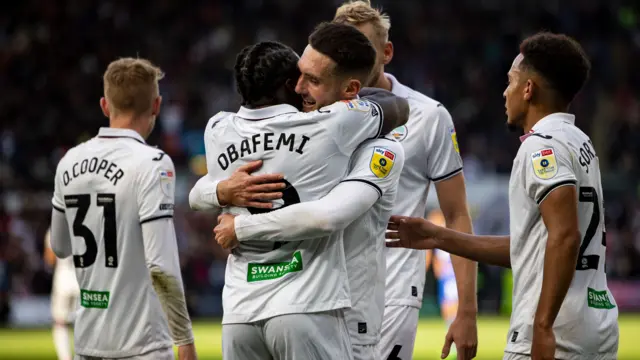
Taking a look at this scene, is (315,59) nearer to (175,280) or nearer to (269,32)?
(175,280)

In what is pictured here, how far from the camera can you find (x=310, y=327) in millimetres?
3766

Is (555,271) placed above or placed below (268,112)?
Answer: below

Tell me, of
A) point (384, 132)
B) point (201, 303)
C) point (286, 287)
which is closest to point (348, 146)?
point (384, 132)

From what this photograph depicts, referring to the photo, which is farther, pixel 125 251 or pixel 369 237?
pixel 125 251

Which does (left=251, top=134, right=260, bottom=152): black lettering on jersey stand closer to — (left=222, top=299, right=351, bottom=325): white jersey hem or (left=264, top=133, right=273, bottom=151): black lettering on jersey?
(left=264, top=133, right=273, bottom=151): black lettering on jersey

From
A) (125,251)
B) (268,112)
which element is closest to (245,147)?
(268,112)

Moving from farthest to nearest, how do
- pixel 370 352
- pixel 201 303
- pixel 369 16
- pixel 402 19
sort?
pixel 402 19, pixel 201 303, pixel 369 16, pixel 370 352

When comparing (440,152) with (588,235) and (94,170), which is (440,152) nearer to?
(588,235)

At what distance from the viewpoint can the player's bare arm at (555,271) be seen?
3.91 m

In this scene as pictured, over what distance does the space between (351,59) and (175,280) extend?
1753mm

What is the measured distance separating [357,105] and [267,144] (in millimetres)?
411

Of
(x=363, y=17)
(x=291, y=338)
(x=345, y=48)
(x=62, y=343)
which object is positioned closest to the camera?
(x=291, y=338)

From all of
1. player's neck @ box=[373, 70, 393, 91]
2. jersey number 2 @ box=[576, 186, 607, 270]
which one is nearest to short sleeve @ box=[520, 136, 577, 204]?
jersey number 2 @ box=[576, 186, 607, 270]

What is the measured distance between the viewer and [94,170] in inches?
205
